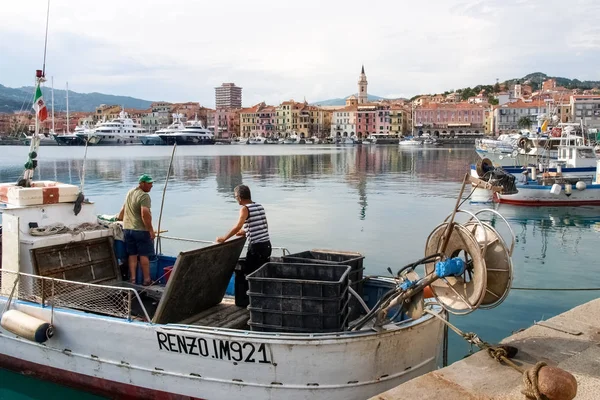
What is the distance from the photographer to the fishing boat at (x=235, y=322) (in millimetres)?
5676

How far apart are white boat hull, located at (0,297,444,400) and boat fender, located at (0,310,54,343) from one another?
0.47ft

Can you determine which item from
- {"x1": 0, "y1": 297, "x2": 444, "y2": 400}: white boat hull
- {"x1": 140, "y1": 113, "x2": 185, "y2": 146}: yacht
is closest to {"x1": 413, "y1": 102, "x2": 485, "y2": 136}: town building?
{"x1": 140, "y1": 113, "x2": 185, "y2": 146}: yacht

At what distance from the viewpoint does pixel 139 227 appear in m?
7.86

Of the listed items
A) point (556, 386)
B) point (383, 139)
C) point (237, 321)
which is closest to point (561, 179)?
point (237, 321)

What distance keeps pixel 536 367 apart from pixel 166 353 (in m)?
3.73

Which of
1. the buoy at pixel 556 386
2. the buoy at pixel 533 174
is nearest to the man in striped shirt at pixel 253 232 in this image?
the buoy at pixel 556 386

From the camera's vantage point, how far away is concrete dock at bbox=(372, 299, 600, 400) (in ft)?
17.1

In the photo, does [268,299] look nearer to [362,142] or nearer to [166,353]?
[166,353]

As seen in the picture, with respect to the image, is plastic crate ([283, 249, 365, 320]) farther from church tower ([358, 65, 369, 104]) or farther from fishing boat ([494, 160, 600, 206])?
church tower ([358, 65, 369, 104])

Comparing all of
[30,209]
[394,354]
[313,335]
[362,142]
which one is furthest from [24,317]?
[362,142]

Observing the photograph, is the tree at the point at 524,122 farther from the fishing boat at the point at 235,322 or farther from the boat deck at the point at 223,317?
the boat deck at the point at 223,317

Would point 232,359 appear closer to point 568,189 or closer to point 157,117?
point 568,189

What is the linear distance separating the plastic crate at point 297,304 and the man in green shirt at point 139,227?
250 centimetres

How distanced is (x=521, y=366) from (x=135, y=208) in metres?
5.29
